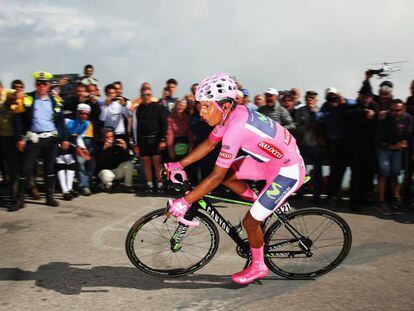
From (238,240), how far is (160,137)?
439 centimetres

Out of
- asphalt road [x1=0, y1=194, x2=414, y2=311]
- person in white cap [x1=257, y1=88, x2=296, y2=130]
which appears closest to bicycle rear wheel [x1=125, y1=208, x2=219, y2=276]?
asphalt road [x1=0, y1=194, x2=414, y2=311]

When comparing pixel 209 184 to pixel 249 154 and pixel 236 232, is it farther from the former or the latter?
pixel 236 232

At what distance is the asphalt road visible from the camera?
156 inches

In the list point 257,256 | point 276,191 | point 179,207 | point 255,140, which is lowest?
point 257,256

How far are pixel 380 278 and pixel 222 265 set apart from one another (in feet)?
5.69

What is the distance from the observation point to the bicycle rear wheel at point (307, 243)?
14.3 ft

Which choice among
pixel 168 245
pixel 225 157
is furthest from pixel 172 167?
pixel 168 245

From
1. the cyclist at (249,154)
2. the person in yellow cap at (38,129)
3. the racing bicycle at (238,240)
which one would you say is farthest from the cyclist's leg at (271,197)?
the person in yellow cap at (38,129)

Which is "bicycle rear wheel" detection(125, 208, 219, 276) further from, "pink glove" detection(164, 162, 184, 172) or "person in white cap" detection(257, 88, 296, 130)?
"person in white cap" detection(257, 88, 296, 130)

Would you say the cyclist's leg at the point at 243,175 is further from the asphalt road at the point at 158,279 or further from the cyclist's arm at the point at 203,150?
the asphalt road at the point at 158,279

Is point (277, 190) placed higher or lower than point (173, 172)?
lower

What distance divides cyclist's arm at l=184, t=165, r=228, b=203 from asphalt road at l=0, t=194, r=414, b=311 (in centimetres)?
100

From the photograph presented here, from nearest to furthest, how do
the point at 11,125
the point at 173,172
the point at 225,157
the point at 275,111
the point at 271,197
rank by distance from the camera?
1. the point at 225,157
2. the point at 271,197
3. the point at 173,172
4. the point at 11,125
5. the point at 275,111

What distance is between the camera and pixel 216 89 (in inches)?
154
